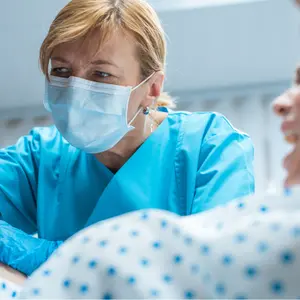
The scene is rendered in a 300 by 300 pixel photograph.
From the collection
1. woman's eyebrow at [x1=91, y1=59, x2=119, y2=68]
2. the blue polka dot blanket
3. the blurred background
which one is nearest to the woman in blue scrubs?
woman's eyebrow at [x1=91, y1=59, x2=119, y2=68]

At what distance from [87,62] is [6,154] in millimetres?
430

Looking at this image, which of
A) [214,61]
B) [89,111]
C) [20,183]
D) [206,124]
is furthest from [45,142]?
[214,61]

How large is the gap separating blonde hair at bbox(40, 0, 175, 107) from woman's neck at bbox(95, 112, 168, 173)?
163 millimetres

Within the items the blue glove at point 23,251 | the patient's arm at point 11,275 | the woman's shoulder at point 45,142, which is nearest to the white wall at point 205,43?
the woman's shoulder at point 45,142

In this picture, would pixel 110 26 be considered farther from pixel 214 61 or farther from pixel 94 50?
pixel 214 61

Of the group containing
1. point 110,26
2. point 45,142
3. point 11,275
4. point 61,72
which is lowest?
point 11,275

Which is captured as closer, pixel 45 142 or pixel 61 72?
pixel 61 72

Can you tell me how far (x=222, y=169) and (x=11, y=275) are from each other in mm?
592

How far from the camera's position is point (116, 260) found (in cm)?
81

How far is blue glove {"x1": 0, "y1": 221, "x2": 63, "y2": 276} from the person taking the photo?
159cm

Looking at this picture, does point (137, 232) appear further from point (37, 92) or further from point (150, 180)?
point (37, 92)

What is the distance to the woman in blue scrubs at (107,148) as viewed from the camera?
5.44 ft

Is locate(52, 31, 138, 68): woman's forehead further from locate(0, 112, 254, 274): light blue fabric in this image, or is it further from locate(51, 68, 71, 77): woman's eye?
locate(0, 112, 254, 274): light blue fabric

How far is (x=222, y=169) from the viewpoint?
160 cm
